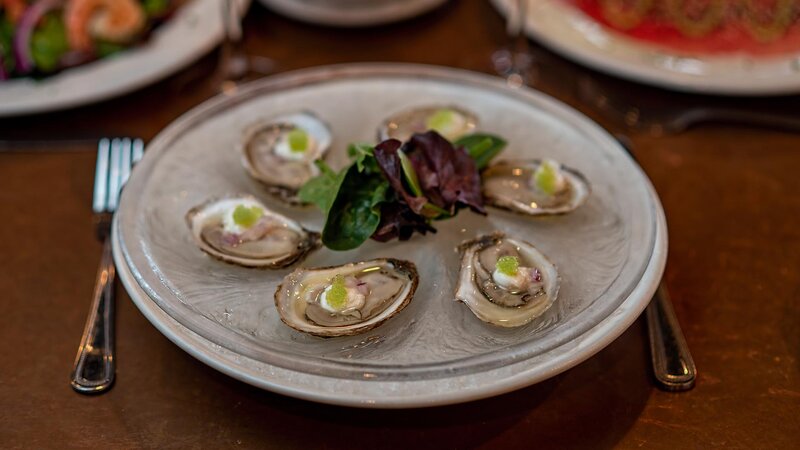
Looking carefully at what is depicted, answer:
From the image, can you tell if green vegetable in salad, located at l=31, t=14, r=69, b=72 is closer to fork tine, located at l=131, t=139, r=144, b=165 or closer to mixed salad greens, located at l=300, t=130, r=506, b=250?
fork tine, located at l=131, t=139, r=144, b=165

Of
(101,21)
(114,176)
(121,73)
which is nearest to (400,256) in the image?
(114,176)

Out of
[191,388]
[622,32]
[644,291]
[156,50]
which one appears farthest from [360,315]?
[622,32]

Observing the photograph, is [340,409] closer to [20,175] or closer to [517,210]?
[517,210]

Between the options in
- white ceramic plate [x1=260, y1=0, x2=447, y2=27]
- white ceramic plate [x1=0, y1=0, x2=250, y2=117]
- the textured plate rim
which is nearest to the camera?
the textured plate rim

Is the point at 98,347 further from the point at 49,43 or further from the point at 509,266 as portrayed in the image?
the point at 49,43

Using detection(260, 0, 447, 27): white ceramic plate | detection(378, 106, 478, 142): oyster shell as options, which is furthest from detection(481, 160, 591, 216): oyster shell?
detection(260, 0, 447, 27): white ceramic plate
